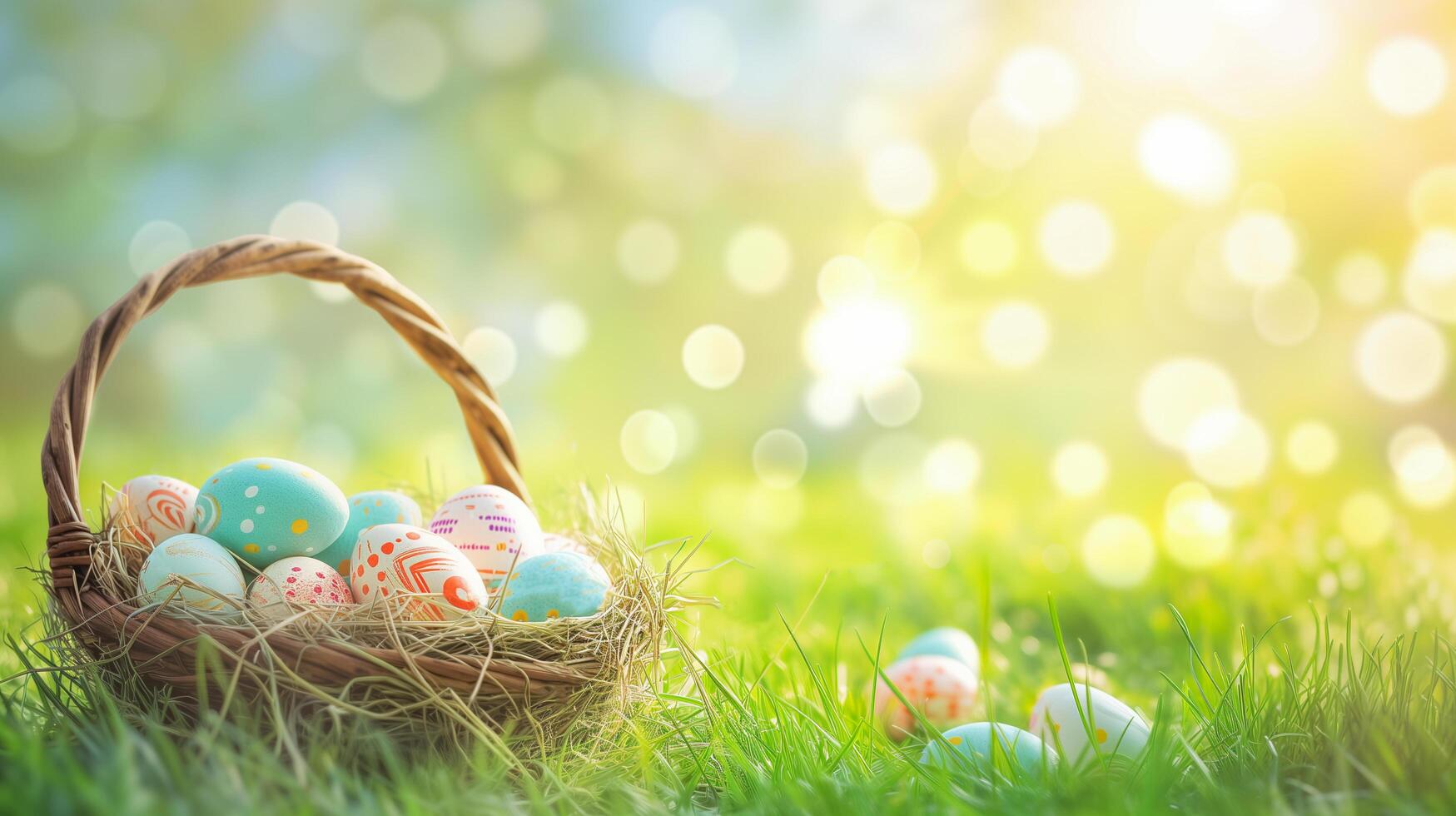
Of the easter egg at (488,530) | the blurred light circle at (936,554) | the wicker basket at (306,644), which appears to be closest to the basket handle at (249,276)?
the wicker basket at (306,644)

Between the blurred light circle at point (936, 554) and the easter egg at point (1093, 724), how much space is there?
4.16ft

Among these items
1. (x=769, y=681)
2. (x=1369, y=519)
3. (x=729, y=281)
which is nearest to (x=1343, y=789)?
(x=769, y=681)

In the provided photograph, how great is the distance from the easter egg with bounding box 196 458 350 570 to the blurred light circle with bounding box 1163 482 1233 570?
212cm

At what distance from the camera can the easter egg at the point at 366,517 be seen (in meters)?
1.48

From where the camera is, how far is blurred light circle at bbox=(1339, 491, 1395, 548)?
250 centimetres

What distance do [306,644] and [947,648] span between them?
3.57ft

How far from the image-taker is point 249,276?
4.35 feet

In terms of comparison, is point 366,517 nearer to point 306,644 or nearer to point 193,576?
point 193,576

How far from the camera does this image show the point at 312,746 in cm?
108

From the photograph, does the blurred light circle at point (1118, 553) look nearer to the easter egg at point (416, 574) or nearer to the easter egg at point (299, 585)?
the easter egg at point (416, 574)

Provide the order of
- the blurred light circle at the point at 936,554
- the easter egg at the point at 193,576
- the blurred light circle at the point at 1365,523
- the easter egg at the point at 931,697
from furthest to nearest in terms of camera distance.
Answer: the blurred light circle at the point at 936,554 → the blurred light circle at the point at 1365,523 → the easter egg at the point at 931,697 → the easter egg at the point at 193,576

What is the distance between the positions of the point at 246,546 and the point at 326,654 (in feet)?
1.08

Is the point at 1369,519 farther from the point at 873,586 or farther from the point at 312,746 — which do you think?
the point at 312,746

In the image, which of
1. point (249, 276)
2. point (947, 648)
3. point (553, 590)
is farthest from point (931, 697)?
point (249, 276)
